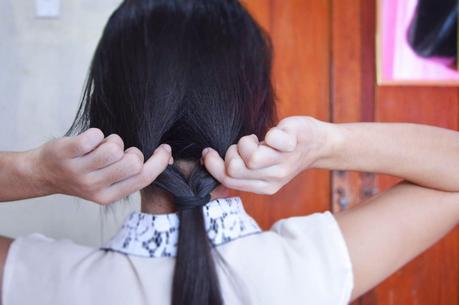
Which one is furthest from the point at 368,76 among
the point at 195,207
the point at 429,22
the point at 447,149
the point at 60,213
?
the point at 60,213

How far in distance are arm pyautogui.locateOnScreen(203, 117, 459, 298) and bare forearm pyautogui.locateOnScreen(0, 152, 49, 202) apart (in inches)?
7.5

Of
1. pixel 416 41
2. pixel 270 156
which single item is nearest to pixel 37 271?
pixel 270 156

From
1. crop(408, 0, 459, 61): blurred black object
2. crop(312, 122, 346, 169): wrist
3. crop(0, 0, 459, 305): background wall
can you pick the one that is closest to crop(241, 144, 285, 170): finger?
crop(312, 122, 346, 169): wrist

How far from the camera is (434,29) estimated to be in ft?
3.93

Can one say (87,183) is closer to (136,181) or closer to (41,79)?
(136,181)

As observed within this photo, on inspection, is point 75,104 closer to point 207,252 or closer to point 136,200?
point 136,200

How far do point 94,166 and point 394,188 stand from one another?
0.43 meters

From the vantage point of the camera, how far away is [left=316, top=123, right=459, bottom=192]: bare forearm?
1.68ft

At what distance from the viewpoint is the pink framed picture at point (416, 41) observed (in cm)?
118

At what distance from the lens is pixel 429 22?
3.92ft

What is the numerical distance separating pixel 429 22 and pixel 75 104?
1.09 metres

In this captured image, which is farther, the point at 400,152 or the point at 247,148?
the point at 400,152

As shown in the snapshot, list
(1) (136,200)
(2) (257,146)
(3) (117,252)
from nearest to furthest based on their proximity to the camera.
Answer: (2) (257,146), (3) (117,252), (1) (136,200)

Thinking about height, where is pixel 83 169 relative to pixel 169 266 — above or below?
above
